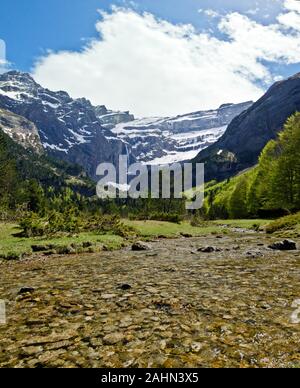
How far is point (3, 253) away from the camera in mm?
22000

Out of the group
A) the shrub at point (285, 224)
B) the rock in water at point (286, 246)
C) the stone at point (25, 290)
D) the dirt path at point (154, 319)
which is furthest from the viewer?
the shrub at point (285, 224)

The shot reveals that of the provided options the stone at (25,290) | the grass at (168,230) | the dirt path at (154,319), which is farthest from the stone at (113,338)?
the grass at (168,230)

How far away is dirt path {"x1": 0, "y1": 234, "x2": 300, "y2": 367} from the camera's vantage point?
20.7 feet

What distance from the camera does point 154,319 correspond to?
8.41 meters

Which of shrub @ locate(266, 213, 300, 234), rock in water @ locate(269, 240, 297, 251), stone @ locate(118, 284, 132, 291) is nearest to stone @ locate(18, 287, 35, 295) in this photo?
stone @ locate(118, 284, 132, 291)

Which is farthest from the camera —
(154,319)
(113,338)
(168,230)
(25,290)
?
(168,230)

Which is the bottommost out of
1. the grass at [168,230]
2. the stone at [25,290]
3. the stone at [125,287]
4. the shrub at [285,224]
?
the grass at [168,230]

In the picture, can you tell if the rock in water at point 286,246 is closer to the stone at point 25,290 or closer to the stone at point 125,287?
the stone at point 125,287

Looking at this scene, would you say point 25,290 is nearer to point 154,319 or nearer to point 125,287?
point 125,287

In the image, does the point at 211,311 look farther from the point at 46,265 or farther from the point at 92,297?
the point at 46,265

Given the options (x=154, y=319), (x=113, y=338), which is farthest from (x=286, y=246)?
(x=113, y=338)

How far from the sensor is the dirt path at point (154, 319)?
6.30 metres
